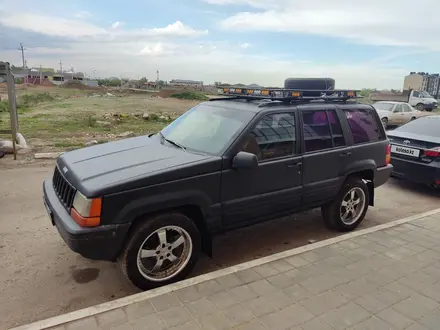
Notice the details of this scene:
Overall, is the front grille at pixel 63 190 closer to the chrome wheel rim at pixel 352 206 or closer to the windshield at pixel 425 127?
the chrome wheel rim at pixel 352 206

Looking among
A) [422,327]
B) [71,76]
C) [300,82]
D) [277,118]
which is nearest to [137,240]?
[277,118]

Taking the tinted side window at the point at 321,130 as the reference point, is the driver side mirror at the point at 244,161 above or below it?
below

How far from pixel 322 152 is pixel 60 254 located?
3258mm

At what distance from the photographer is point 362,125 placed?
196 inches

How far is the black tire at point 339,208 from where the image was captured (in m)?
4.75

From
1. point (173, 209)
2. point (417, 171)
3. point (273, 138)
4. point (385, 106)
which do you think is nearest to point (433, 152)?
point (417, 171)

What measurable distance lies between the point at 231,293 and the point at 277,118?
199cm

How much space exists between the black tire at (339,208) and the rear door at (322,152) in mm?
159

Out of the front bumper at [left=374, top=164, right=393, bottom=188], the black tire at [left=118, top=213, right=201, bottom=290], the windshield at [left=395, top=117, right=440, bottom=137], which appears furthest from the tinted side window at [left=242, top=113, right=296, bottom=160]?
the windshield at [left=395, top=117, right=440, bottom=137]

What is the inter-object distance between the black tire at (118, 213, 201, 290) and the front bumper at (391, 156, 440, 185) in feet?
16.4

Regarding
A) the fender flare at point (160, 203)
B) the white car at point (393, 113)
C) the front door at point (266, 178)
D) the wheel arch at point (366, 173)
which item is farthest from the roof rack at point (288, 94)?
the white car at point (393, 113)

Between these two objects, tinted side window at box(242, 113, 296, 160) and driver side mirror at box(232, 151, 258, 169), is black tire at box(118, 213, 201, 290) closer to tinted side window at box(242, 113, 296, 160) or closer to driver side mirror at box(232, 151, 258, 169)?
driver side mirror at box(232, 151, 258, 169)

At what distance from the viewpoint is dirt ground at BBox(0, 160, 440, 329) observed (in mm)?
3262

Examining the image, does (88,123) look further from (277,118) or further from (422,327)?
(422,327)
